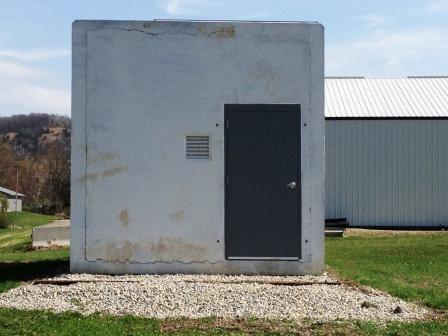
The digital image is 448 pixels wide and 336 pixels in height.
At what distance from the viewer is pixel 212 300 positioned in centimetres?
895

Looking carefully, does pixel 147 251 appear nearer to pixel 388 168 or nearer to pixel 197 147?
pixel 197 147

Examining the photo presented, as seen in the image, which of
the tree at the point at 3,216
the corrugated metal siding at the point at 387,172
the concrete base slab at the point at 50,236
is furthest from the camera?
the tree at the point at 3,216

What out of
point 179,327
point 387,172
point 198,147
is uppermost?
point 198,147

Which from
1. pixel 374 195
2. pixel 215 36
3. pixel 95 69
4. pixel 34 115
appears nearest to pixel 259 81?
pixel 215 36

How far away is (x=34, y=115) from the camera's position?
148125 mm

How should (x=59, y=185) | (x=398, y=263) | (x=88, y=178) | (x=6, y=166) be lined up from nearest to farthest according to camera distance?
(x=88, y=178) < (x=398, y=263) < (x=59, y=185) < (x=6, y=166)

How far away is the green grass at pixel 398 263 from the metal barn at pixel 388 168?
12.9 feet

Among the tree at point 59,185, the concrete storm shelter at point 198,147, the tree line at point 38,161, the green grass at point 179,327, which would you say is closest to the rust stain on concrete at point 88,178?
the concrete storm shelter at point 198,147

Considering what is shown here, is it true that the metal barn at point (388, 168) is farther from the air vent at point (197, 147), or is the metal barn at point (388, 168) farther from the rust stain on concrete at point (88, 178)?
the rust stain on concrete at point (88, 178)

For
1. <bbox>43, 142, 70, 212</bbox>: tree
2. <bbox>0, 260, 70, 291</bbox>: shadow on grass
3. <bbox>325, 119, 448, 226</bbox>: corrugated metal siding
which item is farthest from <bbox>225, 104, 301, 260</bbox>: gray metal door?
<bbox>43, 142, 70, 212</bbox>: tree

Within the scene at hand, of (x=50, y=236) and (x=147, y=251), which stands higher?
(x=147, y=251)

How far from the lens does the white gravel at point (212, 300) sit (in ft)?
27.6

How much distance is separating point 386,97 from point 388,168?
340cm

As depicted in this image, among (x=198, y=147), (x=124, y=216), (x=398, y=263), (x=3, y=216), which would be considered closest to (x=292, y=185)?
(x=198, y=147)
